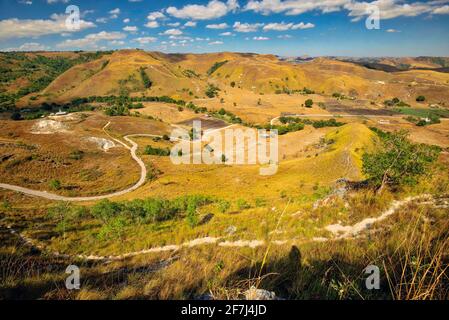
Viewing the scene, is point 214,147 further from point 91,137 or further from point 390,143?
point 390,143

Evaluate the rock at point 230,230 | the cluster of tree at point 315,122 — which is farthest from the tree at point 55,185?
the cluster of tree at point 315,122

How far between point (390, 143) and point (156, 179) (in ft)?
160

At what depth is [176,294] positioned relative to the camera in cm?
433

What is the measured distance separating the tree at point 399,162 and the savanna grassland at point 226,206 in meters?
0.11

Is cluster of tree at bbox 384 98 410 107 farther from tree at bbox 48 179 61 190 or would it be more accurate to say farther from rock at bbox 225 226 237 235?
rock at bbox 225 226 237 235

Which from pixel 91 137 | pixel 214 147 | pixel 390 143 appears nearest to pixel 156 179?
pixel 214 147

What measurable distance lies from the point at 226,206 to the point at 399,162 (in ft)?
55.2

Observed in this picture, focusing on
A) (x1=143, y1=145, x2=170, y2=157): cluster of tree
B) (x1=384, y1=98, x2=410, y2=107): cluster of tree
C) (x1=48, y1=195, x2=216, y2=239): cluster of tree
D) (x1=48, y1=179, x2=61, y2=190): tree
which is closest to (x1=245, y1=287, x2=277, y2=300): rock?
(x1=48, y1=195, x2=216, y2=239): cluster of tree

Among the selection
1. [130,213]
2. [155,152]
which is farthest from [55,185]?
[130,213]

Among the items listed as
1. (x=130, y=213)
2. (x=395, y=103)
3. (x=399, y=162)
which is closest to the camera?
(x=399, y=162)

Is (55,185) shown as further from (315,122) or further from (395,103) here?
(395,103)

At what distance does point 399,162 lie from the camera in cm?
1709

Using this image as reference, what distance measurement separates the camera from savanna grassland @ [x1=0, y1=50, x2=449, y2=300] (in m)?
4.86

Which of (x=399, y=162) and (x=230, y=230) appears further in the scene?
(x=399, y=162)
